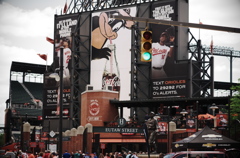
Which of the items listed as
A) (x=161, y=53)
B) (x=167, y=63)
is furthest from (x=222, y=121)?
(x=161, y=53)

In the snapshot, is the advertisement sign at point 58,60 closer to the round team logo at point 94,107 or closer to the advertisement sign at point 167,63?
the round team logo at point 94,107

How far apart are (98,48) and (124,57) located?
5100 mm

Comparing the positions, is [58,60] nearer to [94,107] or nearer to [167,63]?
[94,107]

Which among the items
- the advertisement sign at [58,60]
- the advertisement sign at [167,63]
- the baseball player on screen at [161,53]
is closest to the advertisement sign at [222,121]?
the advertisement sign at [167,63]

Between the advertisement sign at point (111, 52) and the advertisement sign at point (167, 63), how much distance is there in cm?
506

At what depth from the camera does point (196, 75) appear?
74.6 meters

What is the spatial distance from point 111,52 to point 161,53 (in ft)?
30.6

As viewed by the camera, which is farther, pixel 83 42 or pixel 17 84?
pixel 17 84

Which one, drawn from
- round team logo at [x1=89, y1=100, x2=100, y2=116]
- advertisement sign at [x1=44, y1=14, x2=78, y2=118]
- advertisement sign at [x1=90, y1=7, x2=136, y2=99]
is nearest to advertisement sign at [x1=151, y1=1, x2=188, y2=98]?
advertisement sign at [x1=90, y1=7, x2=136, y2=99]

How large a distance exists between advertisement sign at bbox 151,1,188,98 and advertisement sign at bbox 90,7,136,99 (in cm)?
506

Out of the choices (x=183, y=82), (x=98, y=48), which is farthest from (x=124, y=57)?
(x=183, y=82)

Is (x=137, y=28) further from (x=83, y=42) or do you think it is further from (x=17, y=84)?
(x=17, y=84)

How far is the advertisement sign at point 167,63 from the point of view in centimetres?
7444

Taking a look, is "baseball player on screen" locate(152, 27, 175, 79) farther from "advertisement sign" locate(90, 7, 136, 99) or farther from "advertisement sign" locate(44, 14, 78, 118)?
"advertisement sign" locate(44, 14, 78, 118)
